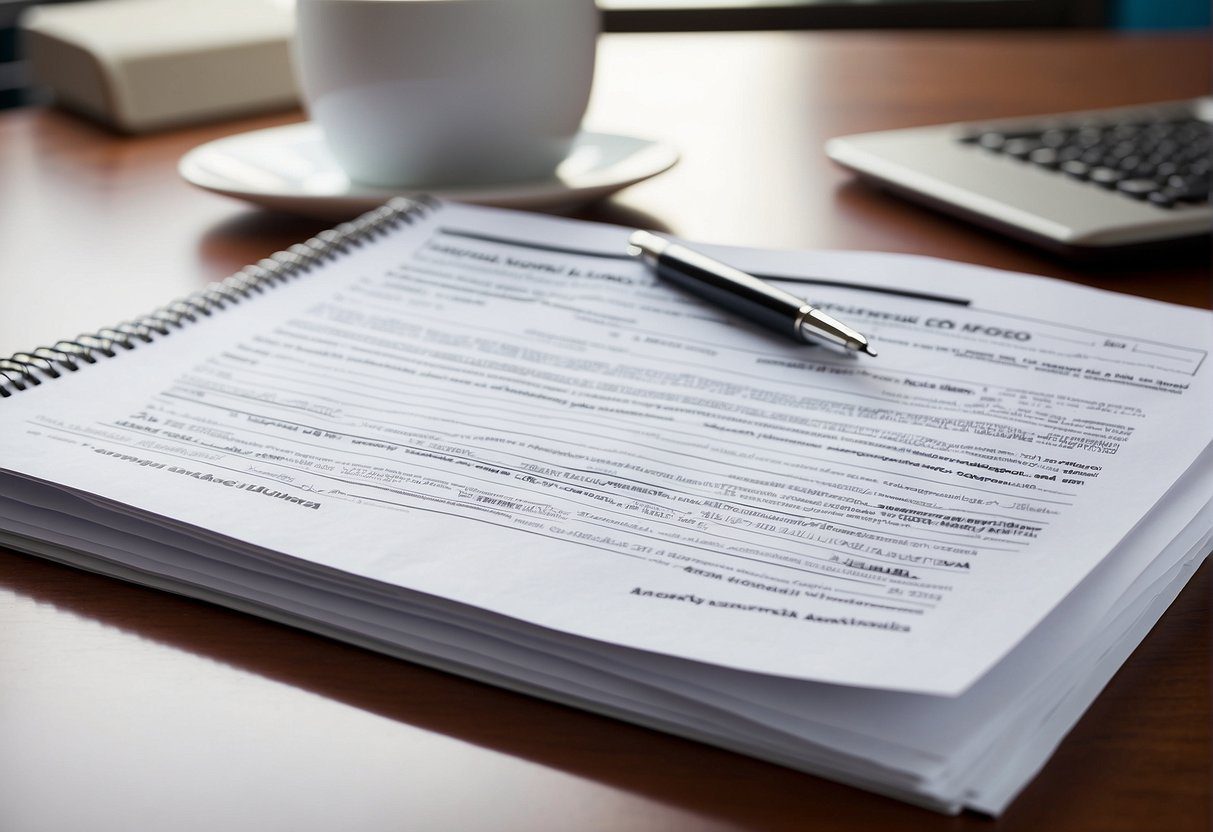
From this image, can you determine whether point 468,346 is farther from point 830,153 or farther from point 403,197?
point 830,153

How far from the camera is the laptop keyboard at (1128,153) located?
0.60 meters

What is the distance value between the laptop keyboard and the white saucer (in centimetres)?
21

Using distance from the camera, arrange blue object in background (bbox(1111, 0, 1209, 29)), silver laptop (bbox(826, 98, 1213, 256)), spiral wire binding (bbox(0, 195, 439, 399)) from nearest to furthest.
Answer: spiral wire binding (bbox(0, 195, 439, 399)) < silver laptop (bbox(826, 98, 1213, 256)) < blue object in background (bbox(1111, 0, 1209, 29))

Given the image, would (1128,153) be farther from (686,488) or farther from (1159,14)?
(1159,14)

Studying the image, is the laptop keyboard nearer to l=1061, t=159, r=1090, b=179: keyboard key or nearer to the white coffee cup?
l=1061, t=159, r=1090, b=179: keyboard key

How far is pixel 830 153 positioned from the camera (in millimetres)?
734

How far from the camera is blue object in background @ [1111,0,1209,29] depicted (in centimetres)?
187

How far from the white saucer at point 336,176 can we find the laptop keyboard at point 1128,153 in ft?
0.69

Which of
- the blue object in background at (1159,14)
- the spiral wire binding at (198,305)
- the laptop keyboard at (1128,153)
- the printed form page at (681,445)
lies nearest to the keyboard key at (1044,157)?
the laptop keyboard at (1128,153)

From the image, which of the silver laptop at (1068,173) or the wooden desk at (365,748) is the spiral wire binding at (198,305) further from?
the silver laptop at (1068,173)

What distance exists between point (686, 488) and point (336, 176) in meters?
0.42

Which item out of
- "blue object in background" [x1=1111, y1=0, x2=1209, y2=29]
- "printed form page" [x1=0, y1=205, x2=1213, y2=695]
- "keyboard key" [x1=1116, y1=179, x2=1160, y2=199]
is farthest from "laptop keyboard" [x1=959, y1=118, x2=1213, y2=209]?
"blue object in background" [x1=1111, y1=0, x2=1209, y2=29]

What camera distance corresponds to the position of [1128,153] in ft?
2.16

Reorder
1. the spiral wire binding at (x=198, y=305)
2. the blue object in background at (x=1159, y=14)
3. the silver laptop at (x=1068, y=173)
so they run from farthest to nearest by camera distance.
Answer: the blue object in background at (x=1159, y=14) < the silver laptop at (x=1068, y=173) < the spiral wire binding at (x=198, y=305)
